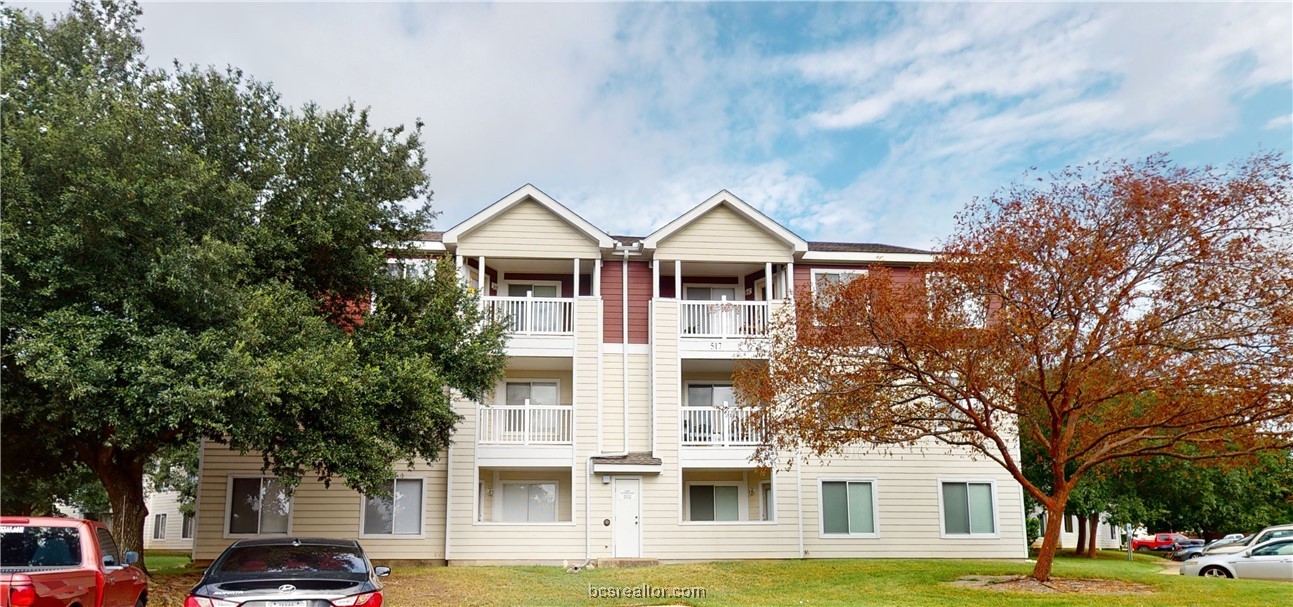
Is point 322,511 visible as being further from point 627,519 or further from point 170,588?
point 627,519

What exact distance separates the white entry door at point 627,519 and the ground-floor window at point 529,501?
1946 mm

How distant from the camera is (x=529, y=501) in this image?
25.6 m

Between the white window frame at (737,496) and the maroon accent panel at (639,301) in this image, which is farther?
the white window frame at (737,496)

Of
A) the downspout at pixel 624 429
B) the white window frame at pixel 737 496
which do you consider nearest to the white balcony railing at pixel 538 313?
the downspout at pixel 624 429

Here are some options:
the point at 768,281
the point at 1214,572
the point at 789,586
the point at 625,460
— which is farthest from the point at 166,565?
the point at 1214,572

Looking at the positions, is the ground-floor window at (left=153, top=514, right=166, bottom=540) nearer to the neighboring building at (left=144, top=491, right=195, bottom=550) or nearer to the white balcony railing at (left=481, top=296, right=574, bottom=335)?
the neighboring building at (left=144, top=491, right=195, bottom=550)

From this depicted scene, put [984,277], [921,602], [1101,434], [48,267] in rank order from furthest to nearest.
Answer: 1. [1101,434]
2. [984,277]
3. [921,602]
4. [48,267]

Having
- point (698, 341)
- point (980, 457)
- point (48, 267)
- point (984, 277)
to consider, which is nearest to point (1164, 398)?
point (984, 277)

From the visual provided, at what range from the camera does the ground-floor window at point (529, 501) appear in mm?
25406

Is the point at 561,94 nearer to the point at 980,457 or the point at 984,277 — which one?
the point at 984,277

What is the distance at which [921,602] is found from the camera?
15.9 meters

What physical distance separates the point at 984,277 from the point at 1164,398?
3.85m

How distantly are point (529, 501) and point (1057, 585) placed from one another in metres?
13.1

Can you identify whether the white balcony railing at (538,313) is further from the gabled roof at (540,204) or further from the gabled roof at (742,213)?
the gabled roof at (742,213)
